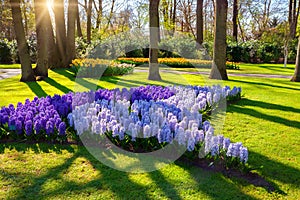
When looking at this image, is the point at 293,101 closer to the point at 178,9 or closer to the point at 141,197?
the point at 141,197

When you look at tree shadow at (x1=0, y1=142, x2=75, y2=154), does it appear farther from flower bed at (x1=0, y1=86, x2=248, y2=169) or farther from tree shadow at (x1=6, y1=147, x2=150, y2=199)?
tree shadow at (x1=6, y1=147, x2=150, y2=199)

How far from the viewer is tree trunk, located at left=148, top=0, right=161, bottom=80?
35.3 feet

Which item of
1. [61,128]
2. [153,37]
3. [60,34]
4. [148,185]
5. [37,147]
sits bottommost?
[148,185]

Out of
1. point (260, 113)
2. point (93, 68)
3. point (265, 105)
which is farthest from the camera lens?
point (93, 68)

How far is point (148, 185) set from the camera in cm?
328

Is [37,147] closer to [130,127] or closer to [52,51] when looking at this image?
[130,127]

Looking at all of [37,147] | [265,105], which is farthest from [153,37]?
[37,147]

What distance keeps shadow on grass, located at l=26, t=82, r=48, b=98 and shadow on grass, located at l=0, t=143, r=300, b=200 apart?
5.52 m

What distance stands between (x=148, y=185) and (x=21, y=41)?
9.66 m

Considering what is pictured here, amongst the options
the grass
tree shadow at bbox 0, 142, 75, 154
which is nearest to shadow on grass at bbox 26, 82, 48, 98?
tree shadow at bbox 0, 142, 75, 154

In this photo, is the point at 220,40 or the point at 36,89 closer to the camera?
the point at 36,89

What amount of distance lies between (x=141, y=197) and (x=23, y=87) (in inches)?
334

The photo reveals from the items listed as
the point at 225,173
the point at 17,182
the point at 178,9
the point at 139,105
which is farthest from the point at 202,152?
the point at 178,9

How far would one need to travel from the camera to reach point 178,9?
38.7 m
